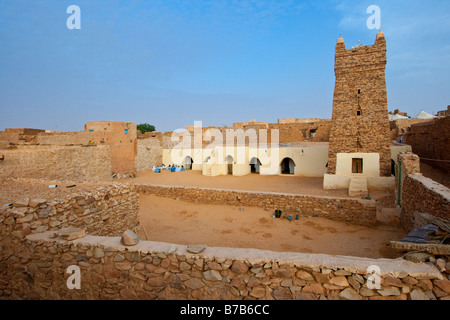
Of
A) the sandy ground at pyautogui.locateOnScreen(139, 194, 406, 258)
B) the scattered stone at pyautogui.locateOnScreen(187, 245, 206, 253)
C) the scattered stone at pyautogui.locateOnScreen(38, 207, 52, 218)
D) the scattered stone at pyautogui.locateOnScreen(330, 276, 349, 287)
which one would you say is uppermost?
the scattered stone at pyautogui.locateOnScreen(38, 207, 52, 218)

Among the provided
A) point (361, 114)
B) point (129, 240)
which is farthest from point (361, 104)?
point (129, 240)

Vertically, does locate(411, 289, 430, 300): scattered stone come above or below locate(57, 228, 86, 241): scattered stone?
below

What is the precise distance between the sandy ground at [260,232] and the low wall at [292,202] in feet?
1.03

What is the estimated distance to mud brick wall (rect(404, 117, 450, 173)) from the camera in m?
13.0

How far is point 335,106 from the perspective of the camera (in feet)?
45.9

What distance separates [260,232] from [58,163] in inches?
350

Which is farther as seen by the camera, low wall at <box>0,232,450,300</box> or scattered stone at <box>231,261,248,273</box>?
scattered stone at <box>231,261,248,273</box>

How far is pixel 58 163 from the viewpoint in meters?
9.98

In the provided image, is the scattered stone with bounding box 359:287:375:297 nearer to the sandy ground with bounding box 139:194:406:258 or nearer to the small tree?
the sandy ground with bounding box 139:194:406:258

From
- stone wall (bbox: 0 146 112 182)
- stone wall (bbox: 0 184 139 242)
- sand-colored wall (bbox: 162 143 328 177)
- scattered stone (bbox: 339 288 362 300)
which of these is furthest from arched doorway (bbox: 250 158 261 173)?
scattered stone (bbox: 339 288 362 300)

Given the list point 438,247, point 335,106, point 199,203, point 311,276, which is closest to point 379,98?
point 335,106

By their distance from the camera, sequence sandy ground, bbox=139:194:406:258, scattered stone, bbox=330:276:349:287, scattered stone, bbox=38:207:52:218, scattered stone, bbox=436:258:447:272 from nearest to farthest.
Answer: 1. scattered stone, bbox=436:258:447:272
2. scattered stone, bbox=330:276:349:287
3. scattered stone, bbox=38:207:52:218
4. sandy ground, bbox=139:194:406:258

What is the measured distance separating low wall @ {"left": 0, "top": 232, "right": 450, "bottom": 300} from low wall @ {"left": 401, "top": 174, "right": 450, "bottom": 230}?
3.09 meters
